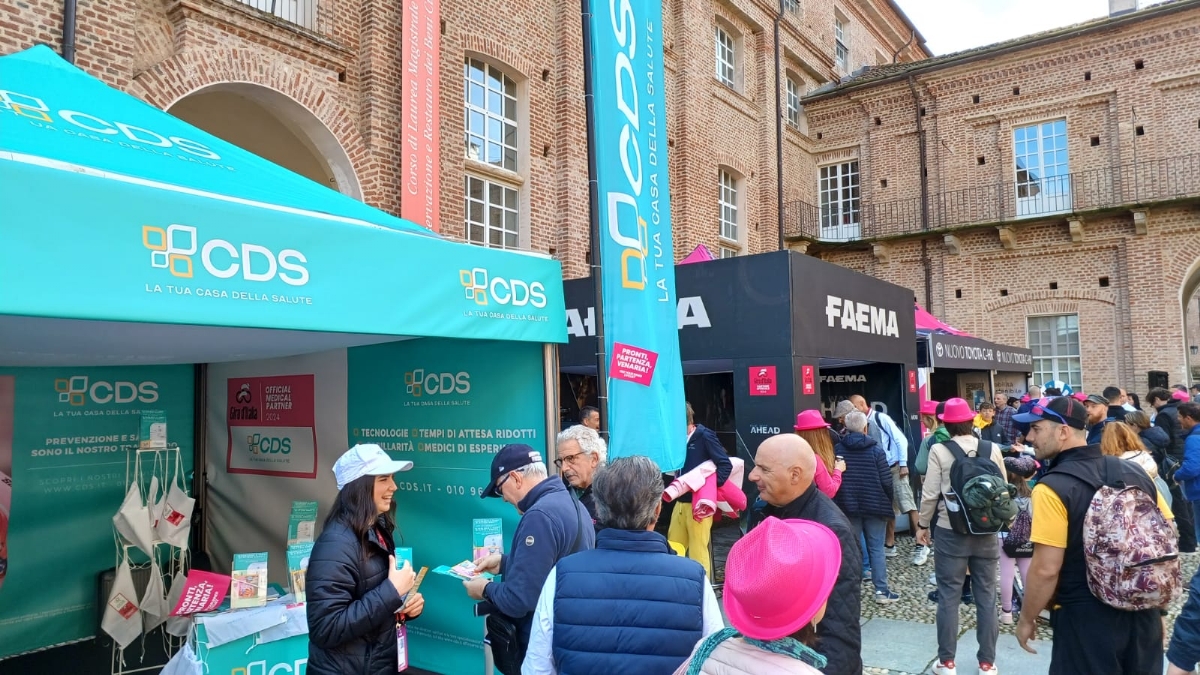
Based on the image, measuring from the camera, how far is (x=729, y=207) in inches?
692

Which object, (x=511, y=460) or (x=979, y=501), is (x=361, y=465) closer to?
(x=511, y=460)

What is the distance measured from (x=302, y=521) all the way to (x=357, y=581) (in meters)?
1.99

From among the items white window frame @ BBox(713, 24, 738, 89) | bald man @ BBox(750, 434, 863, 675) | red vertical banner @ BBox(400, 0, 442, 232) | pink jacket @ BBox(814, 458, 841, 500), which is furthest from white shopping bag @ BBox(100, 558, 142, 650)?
white window frame @ BBox(713, 24, 738, 89)

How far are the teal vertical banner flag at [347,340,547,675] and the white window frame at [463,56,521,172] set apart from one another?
21.5ft

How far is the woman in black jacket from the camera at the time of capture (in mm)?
2633

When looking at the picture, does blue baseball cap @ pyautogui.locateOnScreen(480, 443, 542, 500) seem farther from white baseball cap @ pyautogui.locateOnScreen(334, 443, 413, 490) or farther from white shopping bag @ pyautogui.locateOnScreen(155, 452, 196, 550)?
white shopping bag @ pyautogui.locateOnScreen(155, 452, 196, 550)

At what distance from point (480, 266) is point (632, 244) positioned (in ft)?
4.26

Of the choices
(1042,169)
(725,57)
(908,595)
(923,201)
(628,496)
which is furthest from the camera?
(923,201)

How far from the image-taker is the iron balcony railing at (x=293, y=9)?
8.73 metres

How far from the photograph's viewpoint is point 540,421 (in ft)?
13.7

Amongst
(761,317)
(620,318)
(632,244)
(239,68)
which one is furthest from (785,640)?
(239,68)

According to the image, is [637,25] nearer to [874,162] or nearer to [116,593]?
[116,593]

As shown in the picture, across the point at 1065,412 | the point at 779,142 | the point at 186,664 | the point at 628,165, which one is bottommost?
the point at 186,664

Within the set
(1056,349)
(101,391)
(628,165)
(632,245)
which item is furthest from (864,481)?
(1056,349)
